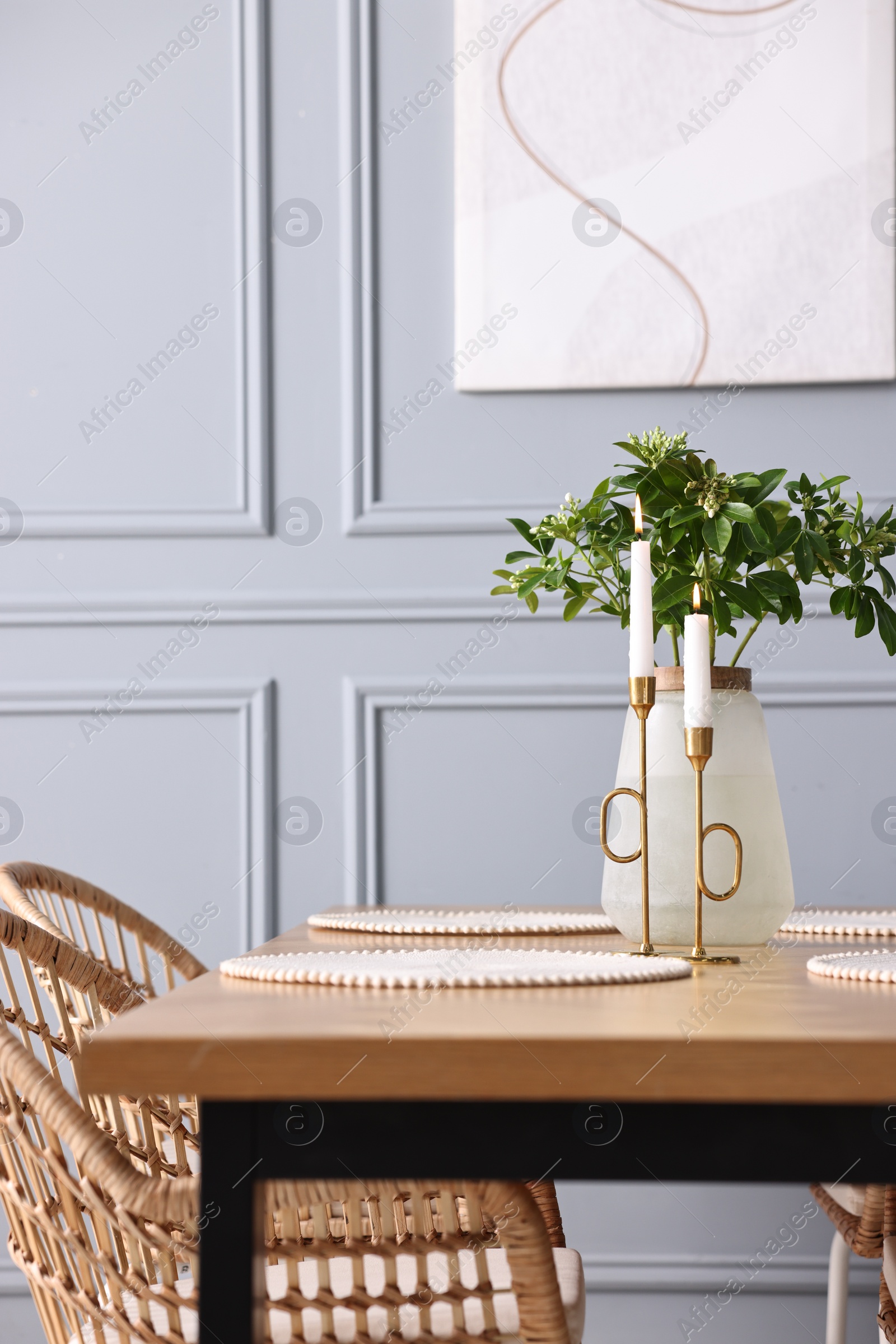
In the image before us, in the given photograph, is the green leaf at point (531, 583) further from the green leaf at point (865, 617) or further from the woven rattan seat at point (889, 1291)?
the woven rattan seat at point (889, 1291)

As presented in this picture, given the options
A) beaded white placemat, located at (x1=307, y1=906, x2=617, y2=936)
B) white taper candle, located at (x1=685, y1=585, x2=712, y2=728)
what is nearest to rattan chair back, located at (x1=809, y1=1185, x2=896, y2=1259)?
beaded white placemat, located at (x1=307, y1=906, x2=617, y2=936)

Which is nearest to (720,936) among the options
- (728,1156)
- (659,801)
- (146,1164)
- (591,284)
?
(659,801)

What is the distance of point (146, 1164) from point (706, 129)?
1782 millimetres

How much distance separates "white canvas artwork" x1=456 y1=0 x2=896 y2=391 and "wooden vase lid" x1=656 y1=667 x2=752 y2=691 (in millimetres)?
965

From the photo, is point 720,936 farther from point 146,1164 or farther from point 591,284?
point 591,284

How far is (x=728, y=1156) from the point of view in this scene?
0.61 meters

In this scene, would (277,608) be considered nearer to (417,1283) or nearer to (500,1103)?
(417,1283)

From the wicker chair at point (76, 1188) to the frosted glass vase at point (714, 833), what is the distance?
0.46 metres

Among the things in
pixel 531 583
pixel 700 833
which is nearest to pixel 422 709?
pixel 531 583

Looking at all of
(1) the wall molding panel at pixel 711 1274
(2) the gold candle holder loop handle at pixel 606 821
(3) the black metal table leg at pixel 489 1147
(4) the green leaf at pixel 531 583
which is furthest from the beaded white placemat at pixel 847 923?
(1) the wall molding panel at pixel 711 1274

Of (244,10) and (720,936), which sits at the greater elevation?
(244,10)

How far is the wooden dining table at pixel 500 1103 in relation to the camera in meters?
0.60

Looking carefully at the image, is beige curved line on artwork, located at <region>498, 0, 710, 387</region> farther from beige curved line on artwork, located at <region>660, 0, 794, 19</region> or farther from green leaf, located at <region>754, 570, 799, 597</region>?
green leaf, located at <region>754, 570, 799, 597</region>

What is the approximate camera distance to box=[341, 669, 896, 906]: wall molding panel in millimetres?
1905
